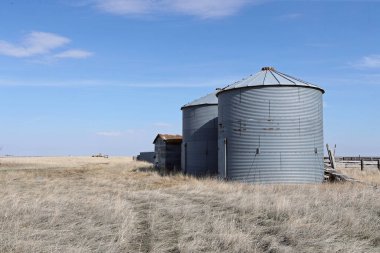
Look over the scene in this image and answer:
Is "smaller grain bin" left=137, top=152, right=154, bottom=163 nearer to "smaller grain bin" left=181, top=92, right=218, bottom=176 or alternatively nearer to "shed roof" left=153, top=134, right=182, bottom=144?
"shed roof" left=153, top=134, right=182, bottom=144

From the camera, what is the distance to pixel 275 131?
22.1m

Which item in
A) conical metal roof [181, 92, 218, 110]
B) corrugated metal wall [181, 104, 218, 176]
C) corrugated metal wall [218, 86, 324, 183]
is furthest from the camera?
conical metal roof [181, 92, 218, 110]

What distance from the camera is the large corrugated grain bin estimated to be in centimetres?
2203

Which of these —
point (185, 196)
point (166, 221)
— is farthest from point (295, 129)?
point (166, 221)

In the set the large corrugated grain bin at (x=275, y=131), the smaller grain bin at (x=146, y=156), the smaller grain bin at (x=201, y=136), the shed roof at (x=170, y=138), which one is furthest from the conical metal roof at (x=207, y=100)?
the smaller grain bin at (x=146, y=156)

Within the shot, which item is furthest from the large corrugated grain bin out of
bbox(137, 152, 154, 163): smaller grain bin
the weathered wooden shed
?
bbox(137, 152, 154, 163): smaller grain bin

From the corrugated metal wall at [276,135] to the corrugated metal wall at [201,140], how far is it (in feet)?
19.7

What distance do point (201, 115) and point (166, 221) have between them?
66.4 ft

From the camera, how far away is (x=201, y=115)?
101ft

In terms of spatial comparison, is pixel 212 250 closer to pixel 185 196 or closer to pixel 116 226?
pixel 116 226

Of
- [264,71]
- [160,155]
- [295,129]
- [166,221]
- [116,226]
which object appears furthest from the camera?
[160,155]

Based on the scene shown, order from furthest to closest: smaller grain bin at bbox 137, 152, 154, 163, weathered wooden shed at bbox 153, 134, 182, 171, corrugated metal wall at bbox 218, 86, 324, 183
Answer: smaller grain bin at bbox 137, 152, 154, 163 → weathered wooden shed at bbox 153, 134, 182, 171 → corrugated metal wall at bbox 218, 86, 324, 183

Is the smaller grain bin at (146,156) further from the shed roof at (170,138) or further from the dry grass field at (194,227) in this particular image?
the dry grass field at (194,227)

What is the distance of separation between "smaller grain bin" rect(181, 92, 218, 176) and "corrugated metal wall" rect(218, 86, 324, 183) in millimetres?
6016
